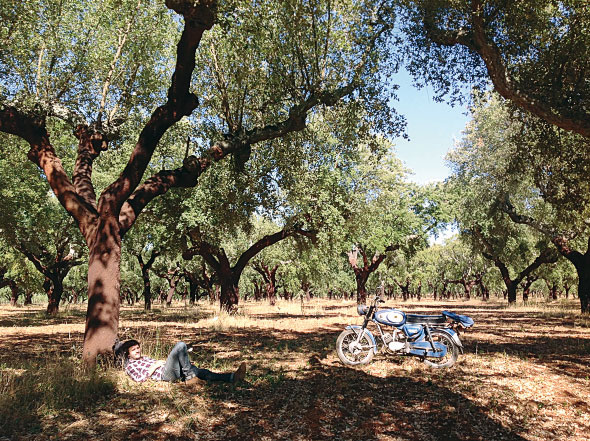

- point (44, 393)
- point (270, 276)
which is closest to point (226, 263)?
point (44, 393)

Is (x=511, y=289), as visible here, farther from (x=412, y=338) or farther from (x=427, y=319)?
(x=412, y=338)

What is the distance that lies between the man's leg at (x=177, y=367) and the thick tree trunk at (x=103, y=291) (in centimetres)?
176

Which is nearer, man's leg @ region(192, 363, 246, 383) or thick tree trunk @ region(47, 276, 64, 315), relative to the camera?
man's leg @ region(192, 363, 246, 383)

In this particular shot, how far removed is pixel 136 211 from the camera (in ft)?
29.0

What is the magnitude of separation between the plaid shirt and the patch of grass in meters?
0.38

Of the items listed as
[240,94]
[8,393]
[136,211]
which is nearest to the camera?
[8,393]

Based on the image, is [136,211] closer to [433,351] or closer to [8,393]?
[8,393]

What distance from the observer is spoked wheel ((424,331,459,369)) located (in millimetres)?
7903

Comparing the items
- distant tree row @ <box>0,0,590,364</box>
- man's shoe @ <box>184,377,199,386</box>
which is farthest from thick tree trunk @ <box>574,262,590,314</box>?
man's shoe @ <box>184,377,199,386</box>

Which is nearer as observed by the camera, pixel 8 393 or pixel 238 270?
pixel 8 393

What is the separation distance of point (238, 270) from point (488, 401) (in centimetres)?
1693

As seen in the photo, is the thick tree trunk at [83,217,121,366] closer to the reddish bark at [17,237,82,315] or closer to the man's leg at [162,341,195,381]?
the man's leg at [162,341,195,381]

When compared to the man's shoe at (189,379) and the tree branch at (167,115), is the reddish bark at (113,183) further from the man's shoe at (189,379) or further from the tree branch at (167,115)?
the man's shoe at (189,379)

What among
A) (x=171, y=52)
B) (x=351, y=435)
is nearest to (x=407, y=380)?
(x=351, y=435)
